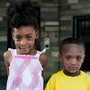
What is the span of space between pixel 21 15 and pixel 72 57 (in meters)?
0.47

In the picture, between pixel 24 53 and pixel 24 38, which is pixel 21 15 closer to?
pixel 24 38

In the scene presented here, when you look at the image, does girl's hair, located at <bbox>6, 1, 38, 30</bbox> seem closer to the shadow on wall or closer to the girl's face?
the girl's face

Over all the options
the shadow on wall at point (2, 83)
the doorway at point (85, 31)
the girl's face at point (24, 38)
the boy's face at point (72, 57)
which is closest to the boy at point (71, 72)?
the boy's face at point (72, 57)

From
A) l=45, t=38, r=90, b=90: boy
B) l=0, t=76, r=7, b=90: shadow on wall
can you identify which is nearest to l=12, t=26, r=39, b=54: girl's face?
l=45, t=38, r=90, b=90: boy

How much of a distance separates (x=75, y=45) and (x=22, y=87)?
486 mm

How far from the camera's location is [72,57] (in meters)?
2.79

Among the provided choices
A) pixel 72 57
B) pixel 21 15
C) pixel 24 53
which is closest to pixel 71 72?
pixel 72 57

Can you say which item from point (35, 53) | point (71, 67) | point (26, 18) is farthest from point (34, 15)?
point (71, 67)

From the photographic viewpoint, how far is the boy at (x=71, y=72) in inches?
109

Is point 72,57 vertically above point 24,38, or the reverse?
point 24,38

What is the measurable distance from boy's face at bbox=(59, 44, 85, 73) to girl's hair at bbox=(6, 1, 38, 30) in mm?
297

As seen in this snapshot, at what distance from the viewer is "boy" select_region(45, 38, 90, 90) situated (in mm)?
2779

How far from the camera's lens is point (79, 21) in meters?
10.1

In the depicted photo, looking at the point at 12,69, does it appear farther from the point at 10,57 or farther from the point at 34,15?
the point at 34,15
